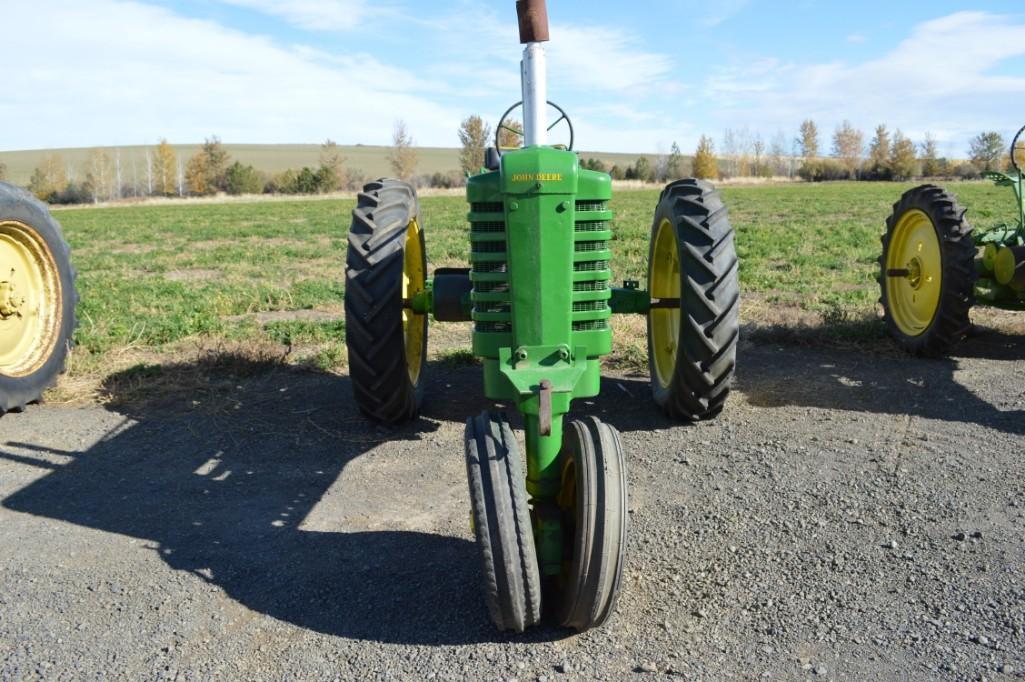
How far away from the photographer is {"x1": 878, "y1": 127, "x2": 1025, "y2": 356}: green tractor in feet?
22.2

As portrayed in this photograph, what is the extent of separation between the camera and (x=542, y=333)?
3.56 m

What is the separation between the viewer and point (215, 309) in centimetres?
985

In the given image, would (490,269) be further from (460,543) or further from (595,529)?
(595,529)

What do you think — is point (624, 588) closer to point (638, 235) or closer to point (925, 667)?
point (925, 667)

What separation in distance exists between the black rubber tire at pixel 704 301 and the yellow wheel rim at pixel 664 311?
0.59 m

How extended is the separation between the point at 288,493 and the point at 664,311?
3.05 meters

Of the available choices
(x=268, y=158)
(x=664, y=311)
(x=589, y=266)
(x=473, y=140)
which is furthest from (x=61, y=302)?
(x=268, y=158)

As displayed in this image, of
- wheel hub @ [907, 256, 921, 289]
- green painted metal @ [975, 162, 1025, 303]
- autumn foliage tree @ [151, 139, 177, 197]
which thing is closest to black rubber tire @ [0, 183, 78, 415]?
wheel hub @ [907, 256, 921, 289]

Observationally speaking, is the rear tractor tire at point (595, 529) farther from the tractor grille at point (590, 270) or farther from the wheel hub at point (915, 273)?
the wheel hub at point (915, 273)

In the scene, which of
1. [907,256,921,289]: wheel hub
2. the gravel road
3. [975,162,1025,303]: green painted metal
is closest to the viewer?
the gravel road

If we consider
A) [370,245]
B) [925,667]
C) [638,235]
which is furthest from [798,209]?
[925,667]

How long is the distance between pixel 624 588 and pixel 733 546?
26.1 inches

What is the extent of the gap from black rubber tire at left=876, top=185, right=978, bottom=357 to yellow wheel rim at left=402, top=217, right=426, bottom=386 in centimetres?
Answer: 417

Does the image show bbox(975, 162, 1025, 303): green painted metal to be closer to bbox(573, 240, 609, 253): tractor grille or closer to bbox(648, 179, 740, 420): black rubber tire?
bbox(648, 179, 740, 420): black rubber tire
